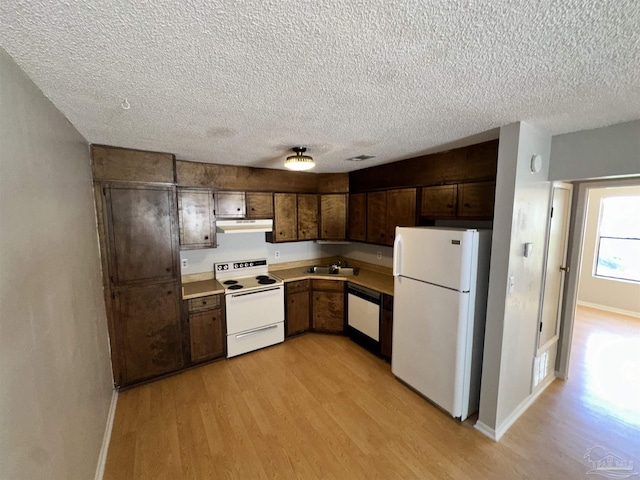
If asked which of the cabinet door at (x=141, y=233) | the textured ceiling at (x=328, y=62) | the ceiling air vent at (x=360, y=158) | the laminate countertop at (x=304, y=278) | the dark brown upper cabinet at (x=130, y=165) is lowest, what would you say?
the laminate countertop at (x=304, y=278)

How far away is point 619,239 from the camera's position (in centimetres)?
459

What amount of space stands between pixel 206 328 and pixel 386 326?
2.12m

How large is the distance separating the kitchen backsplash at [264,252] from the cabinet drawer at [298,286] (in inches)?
22.9

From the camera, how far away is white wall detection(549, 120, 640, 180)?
1.81 metres

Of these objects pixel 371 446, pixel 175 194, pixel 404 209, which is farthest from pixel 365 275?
pixel 175 194

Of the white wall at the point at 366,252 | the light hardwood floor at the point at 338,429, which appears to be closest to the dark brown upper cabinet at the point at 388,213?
the white wall at the point at 366,252

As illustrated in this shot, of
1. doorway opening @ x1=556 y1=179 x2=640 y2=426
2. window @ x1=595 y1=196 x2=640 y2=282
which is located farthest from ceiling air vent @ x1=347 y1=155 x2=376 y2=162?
window @ x1=595 y1=196 x2=640 y2=282

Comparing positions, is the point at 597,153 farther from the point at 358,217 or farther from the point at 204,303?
the point at 204,303

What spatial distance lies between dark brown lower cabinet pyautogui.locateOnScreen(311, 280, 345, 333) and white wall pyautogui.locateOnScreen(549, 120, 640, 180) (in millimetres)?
2604

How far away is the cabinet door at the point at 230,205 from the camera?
10.3ft

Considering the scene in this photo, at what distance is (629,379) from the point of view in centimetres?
276

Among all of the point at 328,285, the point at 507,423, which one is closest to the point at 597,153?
the point at 507,423

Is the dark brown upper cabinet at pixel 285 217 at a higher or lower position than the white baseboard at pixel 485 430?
higher

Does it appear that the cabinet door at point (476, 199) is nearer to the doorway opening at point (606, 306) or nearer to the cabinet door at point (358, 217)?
the doorway opening at point (606, 306)
